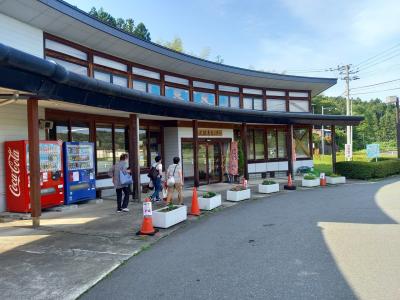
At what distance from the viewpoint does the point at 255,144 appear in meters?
22.9

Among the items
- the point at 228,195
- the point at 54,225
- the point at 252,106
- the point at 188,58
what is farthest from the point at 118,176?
the point at 252,106

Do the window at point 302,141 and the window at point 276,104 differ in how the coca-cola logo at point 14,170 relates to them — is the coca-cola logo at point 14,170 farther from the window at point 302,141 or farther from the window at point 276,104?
the window at point 302,141

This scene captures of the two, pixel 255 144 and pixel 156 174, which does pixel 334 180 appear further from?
pixel 156 174

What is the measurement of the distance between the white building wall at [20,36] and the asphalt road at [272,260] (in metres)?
6.86

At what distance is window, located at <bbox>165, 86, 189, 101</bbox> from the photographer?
17.4 metres

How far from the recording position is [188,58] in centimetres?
A: 1677

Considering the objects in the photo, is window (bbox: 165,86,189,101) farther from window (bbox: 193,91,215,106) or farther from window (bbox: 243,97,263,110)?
window (bbox: 243,97,263,110)

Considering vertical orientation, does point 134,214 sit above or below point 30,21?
below

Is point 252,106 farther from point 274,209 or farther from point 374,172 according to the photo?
point 274,209

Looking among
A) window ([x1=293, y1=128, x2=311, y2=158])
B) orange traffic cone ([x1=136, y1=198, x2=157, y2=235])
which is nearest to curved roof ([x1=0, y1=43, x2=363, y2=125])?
orange traffic cone ([x1=136, y1=198, x2=157, y2=235])

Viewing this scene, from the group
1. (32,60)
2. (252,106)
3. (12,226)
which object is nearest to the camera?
(32,60)

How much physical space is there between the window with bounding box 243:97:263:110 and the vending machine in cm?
1136

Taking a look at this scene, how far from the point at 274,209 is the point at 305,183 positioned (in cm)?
712

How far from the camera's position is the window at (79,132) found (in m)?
13.2
